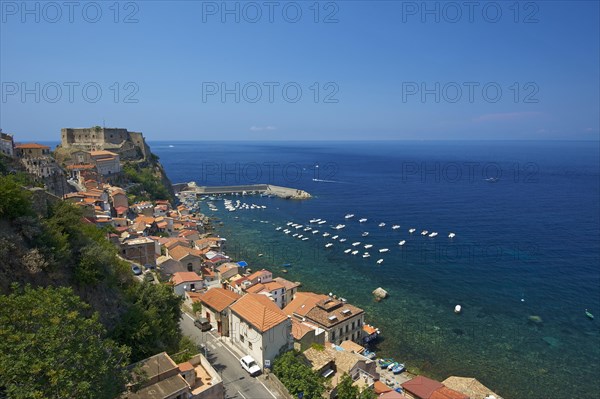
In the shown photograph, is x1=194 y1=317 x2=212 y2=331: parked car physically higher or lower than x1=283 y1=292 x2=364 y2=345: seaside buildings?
higher

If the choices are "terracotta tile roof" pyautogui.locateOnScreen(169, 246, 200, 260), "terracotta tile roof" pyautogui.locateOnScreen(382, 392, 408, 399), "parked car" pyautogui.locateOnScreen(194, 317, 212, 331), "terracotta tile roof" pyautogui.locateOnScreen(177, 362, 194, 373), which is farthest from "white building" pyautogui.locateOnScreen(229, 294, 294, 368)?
"terracotta tile roof" pyautogui.locateOnScreen(169, 246, 200, 260)

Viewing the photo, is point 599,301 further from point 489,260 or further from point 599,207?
point 599,207

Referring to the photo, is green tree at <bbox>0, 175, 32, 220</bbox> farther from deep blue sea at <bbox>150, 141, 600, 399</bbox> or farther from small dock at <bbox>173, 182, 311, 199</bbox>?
small dock at <bbox>173, 182, 311, 199</bbox>

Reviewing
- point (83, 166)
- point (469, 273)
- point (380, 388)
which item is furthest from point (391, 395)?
point (83, 166)

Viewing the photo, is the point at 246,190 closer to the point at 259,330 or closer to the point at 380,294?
the point at 380,294

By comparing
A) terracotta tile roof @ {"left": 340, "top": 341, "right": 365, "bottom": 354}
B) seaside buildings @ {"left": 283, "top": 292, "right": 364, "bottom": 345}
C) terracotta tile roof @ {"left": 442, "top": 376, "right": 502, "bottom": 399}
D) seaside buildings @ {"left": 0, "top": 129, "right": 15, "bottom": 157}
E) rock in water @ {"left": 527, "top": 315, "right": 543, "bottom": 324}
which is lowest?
rock in water @ {"left": 527, "top": 315, "right": 543, "bottom": 324}

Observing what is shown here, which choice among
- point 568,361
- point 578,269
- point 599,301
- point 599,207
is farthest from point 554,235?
point 568,361

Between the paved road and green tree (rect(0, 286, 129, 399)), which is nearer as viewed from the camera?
green tree (rect(0, 286, 129, 399))

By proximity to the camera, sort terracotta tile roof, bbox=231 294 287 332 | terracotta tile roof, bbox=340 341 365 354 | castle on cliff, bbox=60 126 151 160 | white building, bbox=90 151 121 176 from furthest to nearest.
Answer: castle on cliff, bbox=60 126 151 160 → white building, bbox=90 151 121 176 → terracotta tile roof, bbox=340 341 365 354 → terracotta tile roof, bbox=231 294 287 332
